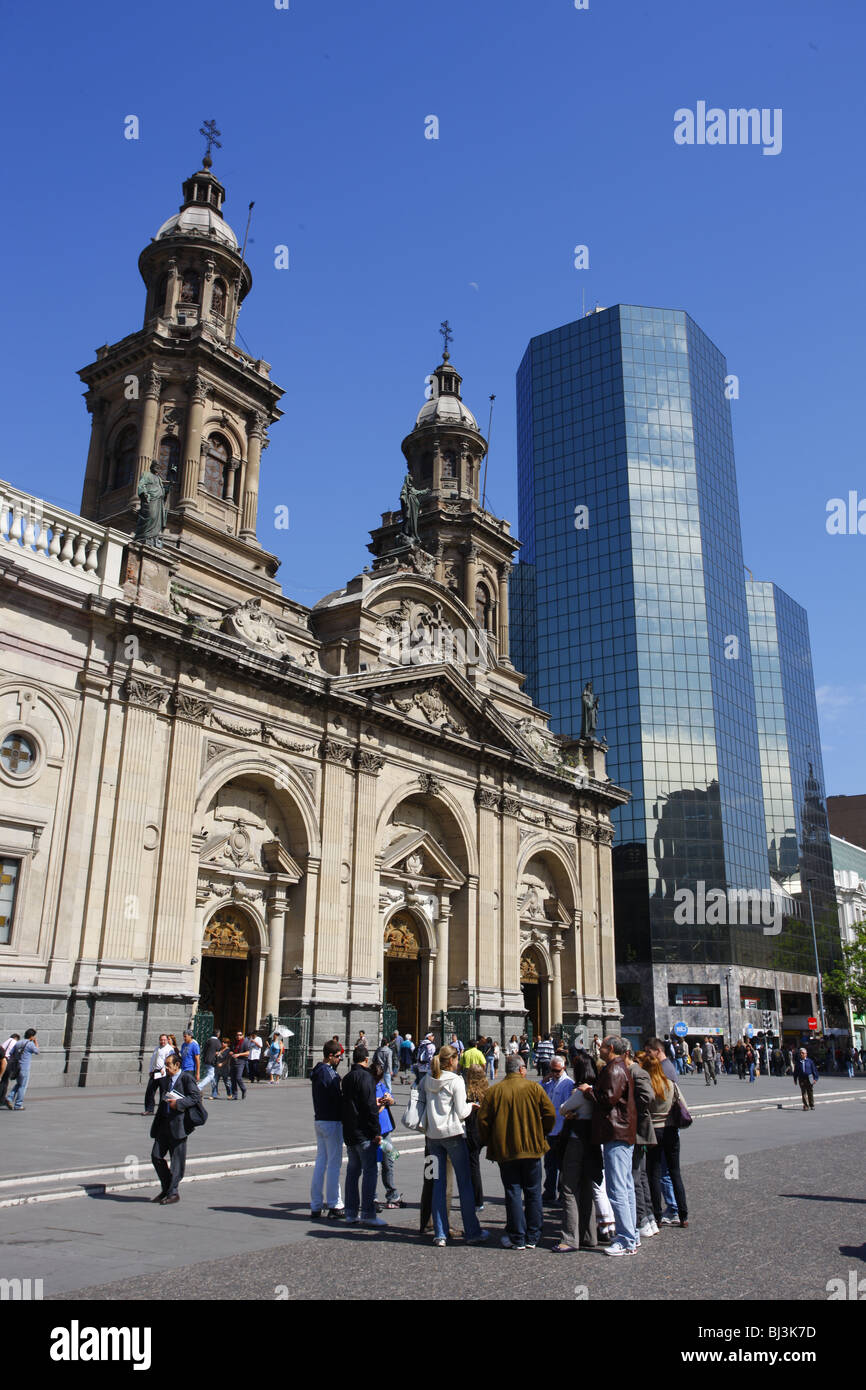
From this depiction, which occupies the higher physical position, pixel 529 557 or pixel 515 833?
pixel 529 557

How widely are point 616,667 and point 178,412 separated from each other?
47.3 meters

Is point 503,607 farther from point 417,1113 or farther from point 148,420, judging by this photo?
point 417,1113

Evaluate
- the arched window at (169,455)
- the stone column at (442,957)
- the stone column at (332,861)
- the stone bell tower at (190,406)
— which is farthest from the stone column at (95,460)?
the stone column at (442,957)

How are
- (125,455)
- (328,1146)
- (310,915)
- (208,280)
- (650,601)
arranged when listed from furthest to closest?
(650,601)
(208,280)
(125,455)
(310,915)
(328,1146)

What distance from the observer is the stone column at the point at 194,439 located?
4035cm

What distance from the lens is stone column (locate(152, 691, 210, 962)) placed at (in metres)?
28.9

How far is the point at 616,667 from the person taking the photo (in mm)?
81562

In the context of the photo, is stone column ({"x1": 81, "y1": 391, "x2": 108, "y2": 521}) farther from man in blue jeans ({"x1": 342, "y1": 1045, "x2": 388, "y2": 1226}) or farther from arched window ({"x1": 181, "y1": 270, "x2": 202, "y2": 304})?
man in blue jeans ({"x1": 342, "y1": 1045, "x2": 388, "y2": 1226})

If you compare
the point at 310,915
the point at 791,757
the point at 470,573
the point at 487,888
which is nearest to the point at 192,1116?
the point at 310,915

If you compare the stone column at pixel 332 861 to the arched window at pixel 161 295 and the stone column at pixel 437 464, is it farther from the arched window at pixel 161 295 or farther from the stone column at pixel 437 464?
the stone column at pixel 437 464

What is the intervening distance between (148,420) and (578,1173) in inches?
1460

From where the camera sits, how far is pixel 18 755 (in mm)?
26422
